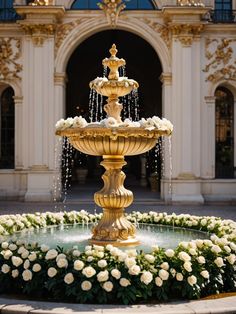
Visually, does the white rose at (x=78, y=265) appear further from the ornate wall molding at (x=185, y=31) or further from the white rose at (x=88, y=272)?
the ornate wall molding at (x=185, y=31)

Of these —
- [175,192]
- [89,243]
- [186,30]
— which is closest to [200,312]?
[89,243]

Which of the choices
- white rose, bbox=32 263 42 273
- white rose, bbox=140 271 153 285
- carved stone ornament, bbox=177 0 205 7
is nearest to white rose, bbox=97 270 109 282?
white rose, bbox=140 271 153 285

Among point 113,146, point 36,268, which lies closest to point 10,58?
point 113,146

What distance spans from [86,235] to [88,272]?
11.0 ft

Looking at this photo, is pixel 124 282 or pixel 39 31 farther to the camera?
pixel 39 31

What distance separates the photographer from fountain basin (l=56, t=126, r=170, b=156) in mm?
8406

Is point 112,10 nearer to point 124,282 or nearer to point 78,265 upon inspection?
point 78,265

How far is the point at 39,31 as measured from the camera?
20.6 metres

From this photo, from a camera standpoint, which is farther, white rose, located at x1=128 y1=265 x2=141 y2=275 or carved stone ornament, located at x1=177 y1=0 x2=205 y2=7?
carved stone ornament, located at x1=177 y1=0 x2=205 y2=7

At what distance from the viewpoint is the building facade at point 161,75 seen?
2050cm

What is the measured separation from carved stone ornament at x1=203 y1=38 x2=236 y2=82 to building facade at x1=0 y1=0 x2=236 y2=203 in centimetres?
4

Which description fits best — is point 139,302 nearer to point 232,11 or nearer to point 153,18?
point 153,18

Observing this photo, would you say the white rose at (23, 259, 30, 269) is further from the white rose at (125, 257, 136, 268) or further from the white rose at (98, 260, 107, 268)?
the white rose at (125, 257, 136, 268)

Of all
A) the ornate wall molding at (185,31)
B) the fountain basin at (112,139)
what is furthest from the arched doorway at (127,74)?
the fountain basin at (112,139)
